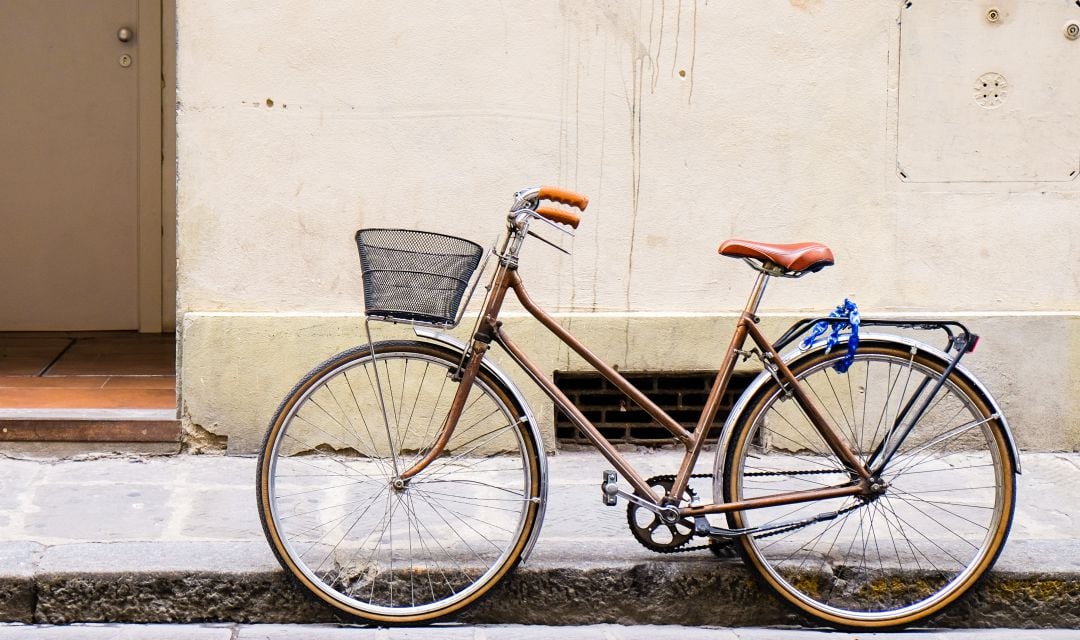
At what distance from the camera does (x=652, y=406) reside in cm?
363

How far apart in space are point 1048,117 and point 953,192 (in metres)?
0.49

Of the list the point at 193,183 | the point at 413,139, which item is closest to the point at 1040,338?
the point at 413,139

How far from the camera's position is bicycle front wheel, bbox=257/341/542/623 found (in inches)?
138

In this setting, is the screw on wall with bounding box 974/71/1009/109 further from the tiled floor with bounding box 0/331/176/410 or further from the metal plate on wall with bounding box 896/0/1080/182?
the tiled floor with bounding box 0/331/176/410

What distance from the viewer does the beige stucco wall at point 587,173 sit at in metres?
4.86

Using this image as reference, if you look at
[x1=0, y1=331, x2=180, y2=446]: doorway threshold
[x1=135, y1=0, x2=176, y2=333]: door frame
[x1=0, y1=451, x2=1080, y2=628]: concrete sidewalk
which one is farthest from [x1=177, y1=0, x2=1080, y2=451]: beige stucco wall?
[x1=135, y1=0, x2=176, y2=333]: door frame

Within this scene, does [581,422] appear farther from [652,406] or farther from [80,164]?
[80,164]

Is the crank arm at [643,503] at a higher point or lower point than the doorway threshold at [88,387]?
higher

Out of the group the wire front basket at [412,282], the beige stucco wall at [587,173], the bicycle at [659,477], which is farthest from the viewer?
the beige stucco wall at [587,173]

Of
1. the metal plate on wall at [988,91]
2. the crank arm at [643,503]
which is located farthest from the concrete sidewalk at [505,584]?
the metal plate on wall at [988,91]

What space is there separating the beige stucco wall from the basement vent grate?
0.42 ft

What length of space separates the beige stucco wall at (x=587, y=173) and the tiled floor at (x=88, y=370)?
0.62 meters

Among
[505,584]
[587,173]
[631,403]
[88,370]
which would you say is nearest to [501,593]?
[505,584]

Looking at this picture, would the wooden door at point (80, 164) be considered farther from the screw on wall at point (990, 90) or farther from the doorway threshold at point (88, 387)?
the screw on wall at point (990, 90)
